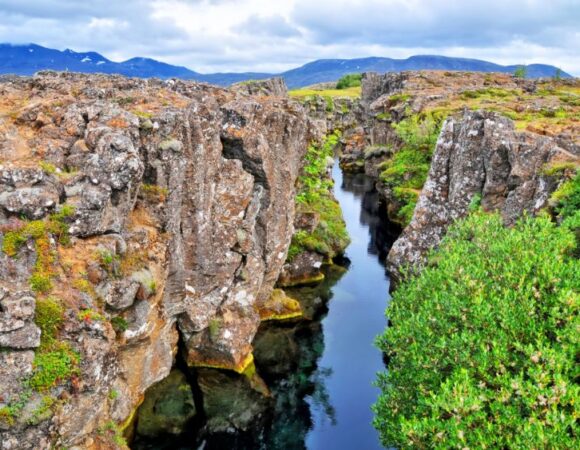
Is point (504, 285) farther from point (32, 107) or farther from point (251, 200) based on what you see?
point (32, 107)

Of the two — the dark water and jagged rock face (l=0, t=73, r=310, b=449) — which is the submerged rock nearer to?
the dark water

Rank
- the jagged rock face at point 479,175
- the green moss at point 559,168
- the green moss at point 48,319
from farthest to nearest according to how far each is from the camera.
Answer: the jagged rock face at point 479,175, the green moss at point 559,168, the green moss at point 48,319

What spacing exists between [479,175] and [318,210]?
19836mm

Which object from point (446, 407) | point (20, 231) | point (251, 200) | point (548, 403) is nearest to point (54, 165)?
point (20, 231)

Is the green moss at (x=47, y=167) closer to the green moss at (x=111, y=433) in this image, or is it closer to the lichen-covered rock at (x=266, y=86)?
the green moss at (x=111, y=433)

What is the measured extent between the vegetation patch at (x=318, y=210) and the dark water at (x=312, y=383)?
11.7 ft

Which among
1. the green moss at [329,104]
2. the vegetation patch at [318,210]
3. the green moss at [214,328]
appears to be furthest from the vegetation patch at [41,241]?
the green moss at [329,104]

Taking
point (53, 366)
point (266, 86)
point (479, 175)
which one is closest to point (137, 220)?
point (53, 366)

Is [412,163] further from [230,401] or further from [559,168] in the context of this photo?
[230,401]

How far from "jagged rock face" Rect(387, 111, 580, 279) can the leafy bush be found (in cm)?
1236

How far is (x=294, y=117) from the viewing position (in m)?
42.5

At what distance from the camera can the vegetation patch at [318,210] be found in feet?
168

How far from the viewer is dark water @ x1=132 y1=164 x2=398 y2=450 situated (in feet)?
106

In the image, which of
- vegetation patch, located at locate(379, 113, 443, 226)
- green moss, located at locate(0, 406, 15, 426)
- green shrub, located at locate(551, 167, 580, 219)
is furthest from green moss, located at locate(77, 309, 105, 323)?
vegetation patch, located at locate(379, 113, 443, 226)
